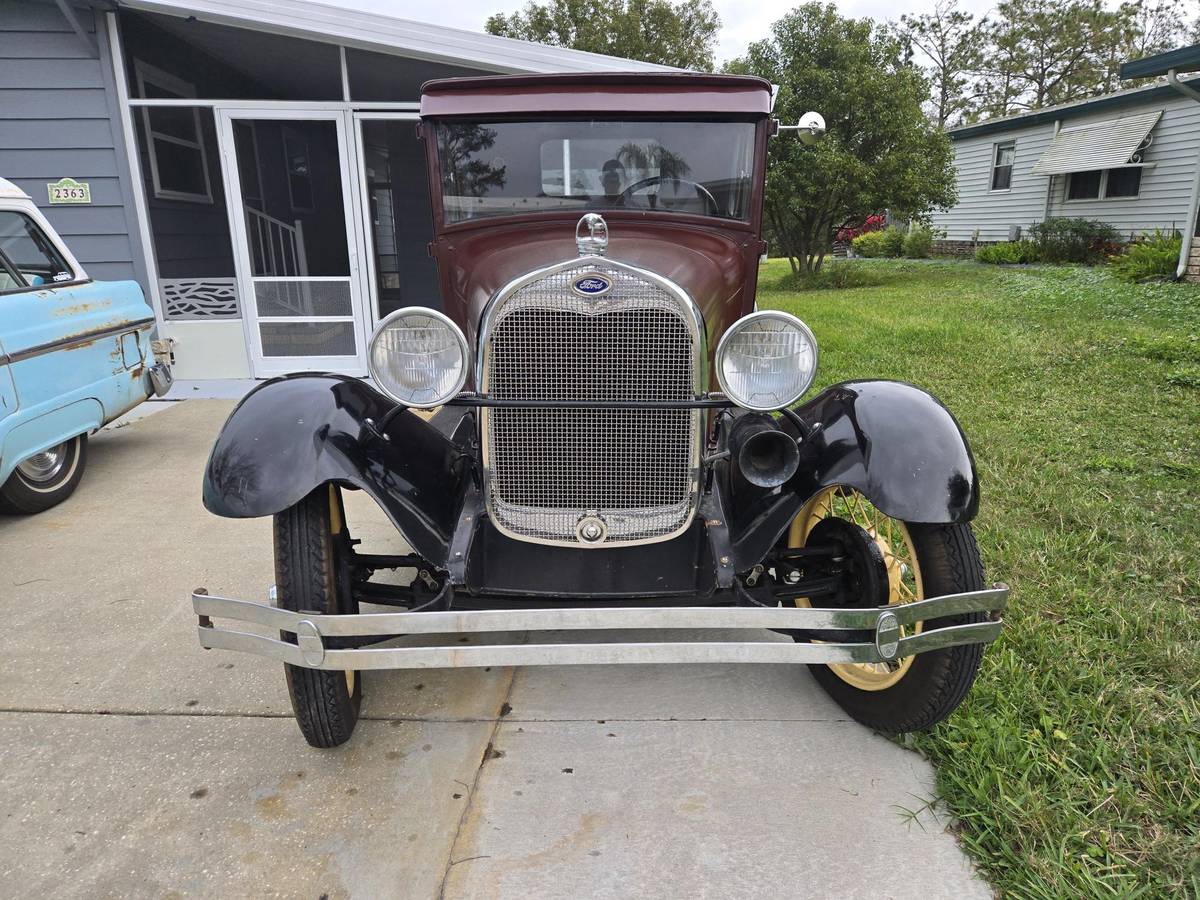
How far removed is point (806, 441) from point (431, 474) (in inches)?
46.4

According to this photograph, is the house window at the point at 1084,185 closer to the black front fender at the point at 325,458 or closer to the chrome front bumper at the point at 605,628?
the chrome front bumper at the point at 605,628

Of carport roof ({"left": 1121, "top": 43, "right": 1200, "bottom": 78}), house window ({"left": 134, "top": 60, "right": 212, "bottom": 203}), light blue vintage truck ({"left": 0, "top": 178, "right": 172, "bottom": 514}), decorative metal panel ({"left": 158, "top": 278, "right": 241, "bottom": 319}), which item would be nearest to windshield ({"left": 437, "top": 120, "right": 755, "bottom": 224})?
light blue vintage truck ({"left": 0, "top": 178, "right": 172, "bottom": 514})

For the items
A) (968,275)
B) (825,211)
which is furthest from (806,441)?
(968,275)

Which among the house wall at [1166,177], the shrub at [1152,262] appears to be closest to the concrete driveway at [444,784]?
the shrub at [1152,262]

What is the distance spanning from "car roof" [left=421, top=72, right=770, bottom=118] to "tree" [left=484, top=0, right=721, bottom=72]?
24477 mm

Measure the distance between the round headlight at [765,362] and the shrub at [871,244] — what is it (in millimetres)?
20167

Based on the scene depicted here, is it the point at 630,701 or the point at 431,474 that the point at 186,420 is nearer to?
the point at 431,474

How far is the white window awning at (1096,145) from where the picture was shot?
1376 cm

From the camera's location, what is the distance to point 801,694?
260 cm

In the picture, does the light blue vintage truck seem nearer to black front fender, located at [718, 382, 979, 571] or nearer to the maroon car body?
the maroon car body

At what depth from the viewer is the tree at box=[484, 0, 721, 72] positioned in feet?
82.0

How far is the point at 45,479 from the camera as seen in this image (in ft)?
14.1

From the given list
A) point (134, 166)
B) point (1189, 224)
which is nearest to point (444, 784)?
point (134, 166)

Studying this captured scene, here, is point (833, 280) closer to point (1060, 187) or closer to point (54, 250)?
point (1060, 187)
